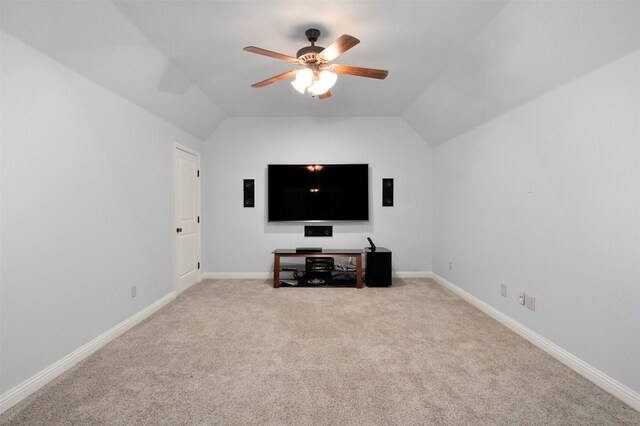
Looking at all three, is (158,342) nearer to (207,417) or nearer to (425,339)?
(207,417)

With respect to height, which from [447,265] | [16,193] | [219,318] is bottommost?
[219,318]

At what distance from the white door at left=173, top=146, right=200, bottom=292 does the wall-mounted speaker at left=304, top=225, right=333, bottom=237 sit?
5.66ft

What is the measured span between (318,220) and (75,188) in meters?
3.09

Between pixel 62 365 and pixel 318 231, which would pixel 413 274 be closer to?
pixel 318 231

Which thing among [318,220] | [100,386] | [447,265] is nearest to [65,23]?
[100,386]

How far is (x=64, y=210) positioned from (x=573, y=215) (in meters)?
3.80

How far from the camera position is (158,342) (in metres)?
2.54

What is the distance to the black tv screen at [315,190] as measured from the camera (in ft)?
15.2

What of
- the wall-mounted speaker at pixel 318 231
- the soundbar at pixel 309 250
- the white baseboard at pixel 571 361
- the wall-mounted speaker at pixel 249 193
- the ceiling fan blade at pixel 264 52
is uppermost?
the ceiling fan blade at pixel 264 52

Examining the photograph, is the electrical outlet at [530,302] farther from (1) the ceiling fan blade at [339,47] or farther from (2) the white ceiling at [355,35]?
(1) the ceiling fan blade at [339,47]

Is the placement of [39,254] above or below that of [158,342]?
above

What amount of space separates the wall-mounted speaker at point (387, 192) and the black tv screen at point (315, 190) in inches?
11.6

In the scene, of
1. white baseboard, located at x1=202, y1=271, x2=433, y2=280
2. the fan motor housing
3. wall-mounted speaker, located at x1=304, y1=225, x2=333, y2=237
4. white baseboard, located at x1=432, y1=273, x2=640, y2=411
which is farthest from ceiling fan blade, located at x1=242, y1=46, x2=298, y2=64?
white baseboard, located at x1=202, y1=271, x2=433, y2=280

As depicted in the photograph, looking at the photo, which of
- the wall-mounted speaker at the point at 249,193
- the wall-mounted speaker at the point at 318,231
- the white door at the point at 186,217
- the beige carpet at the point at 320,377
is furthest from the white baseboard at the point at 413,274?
the white door at the point at 186,217
